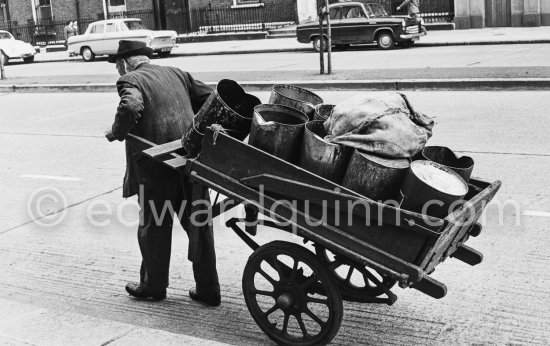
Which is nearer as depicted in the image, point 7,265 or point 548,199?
point 7,265

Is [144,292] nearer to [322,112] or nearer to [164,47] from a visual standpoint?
[322,112]

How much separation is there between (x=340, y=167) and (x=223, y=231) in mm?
2915

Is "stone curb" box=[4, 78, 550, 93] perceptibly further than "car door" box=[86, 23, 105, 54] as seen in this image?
No

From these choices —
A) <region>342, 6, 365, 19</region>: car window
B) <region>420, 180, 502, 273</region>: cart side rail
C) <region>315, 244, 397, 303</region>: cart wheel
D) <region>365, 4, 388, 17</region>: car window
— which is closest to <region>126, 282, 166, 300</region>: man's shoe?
<region>315, 244, 397, 303</region>: cart wheel

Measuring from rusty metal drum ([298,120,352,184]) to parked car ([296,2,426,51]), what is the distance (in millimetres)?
19960

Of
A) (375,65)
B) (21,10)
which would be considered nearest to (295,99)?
(375,65)

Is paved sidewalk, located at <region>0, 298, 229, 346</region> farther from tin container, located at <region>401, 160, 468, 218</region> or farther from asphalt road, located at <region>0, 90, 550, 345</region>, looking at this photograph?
tin container, located at <region>401, 160, 468, 218</region>

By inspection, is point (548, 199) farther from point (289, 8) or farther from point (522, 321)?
point (289, 8)

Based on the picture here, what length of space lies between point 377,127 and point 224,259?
8.04ft

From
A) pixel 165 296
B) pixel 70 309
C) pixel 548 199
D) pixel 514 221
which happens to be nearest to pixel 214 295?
pixel 165 296

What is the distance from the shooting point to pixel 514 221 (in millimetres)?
6574

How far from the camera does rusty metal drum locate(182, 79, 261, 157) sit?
14.7 feet

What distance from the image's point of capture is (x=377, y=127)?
4.06 m

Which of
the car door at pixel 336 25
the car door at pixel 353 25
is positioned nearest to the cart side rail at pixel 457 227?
the car door at pixel 353 25
